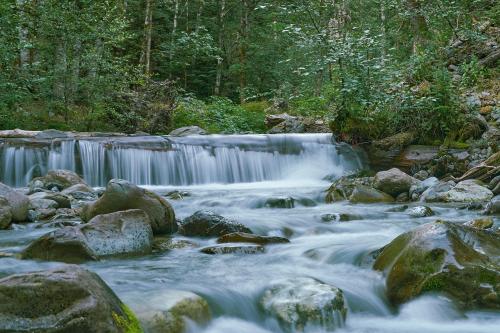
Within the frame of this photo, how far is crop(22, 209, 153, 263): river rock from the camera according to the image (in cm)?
570

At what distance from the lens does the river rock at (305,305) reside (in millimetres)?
4262

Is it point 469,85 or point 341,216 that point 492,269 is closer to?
point 341,216

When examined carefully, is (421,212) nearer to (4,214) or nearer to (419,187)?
(419,187)

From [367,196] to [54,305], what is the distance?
7629 mm

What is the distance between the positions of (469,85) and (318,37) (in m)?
3.95

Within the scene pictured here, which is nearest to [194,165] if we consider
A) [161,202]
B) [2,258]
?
[161,202]

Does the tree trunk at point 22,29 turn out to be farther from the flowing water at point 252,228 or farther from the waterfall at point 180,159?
the flowing water at point 252,228

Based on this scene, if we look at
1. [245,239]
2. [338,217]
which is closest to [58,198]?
[245,239]

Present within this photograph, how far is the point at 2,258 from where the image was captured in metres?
5.79

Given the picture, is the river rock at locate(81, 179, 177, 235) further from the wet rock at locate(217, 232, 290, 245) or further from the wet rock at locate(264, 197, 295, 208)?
the wet rock at locate(264, 197, 295, 208)

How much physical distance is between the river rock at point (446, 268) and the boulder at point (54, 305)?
2.56 meters

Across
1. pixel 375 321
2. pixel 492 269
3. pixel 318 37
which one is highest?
pixel 318 37

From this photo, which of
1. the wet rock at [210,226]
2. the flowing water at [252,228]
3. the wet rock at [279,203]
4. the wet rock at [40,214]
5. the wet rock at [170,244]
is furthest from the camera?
the wet rock at [279,203]

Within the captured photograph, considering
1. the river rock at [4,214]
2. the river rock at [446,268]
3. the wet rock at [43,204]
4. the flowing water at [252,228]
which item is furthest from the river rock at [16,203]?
the river rock at [446,268]
